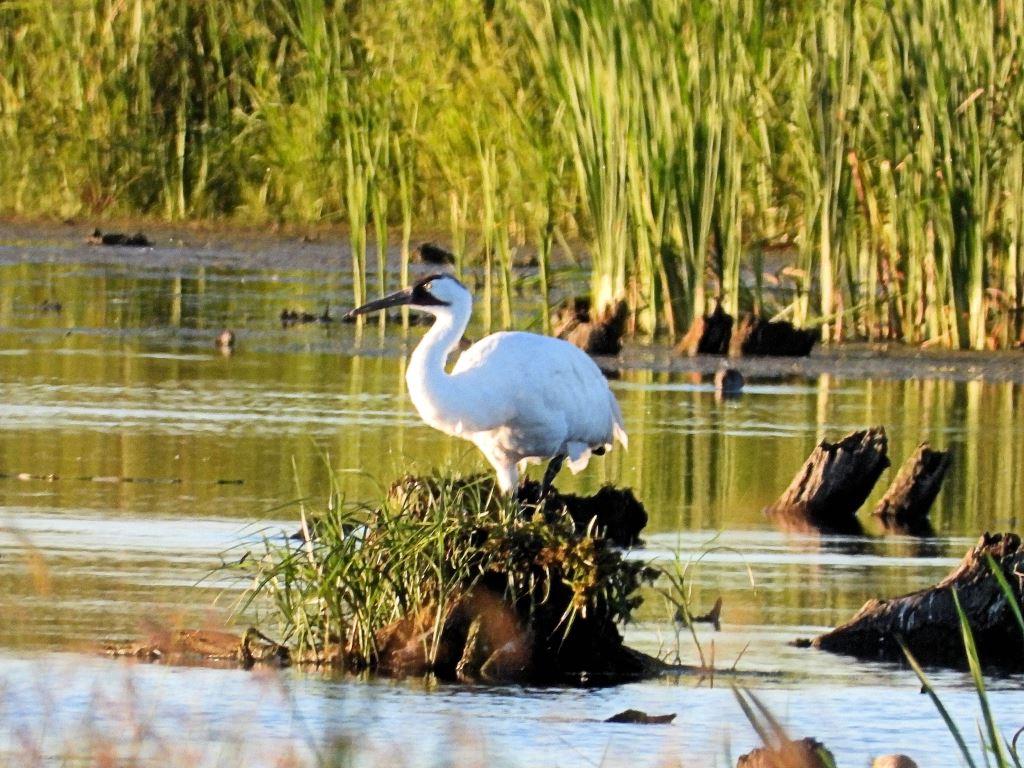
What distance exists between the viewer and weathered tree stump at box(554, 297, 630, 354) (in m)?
14.7

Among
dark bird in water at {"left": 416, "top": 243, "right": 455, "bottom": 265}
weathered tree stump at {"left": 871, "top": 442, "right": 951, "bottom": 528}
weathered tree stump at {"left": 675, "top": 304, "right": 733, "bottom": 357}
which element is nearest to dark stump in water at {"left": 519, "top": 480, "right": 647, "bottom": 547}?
weathered tree stump at {"left": 871, "top": 442, "right": 951, "bottom": 528}

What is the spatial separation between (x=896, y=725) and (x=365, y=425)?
590cm

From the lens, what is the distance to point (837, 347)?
50.5ft

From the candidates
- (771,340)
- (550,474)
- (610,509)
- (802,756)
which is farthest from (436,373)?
(771,340)

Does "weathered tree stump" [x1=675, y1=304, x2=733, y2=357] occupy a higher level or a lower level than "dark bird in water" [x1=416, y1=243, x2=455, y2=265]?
lower

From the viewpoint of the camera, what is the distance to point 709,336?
14789mm

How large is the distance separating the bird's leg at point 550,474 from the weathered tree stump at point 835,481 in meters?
0.96

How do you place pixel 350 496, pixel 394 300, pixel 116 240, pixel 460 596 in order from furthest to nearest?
pixel 116 240 → pixel 350 496 → pixel 394 300 → pixel 460 596

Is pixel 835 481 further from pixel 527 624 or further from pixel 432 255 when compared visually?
pixel 432 255

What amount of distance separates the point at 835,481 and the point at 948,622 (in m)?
2.65

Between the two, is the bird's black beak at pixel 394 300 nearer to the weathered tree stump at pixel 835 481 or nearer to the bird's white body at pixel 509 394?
the bird's white body at pixel 509 394

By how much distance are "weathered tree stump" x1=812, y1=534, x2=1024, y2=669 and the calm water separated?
0.20 meters

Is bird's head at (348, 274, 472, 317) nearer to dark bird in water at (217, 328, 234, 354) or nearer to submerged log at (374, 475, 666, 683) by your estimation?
submerged log at (374, 475, 666, 683)

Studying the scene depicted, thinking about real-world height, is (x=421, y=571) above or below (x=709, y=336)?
below
